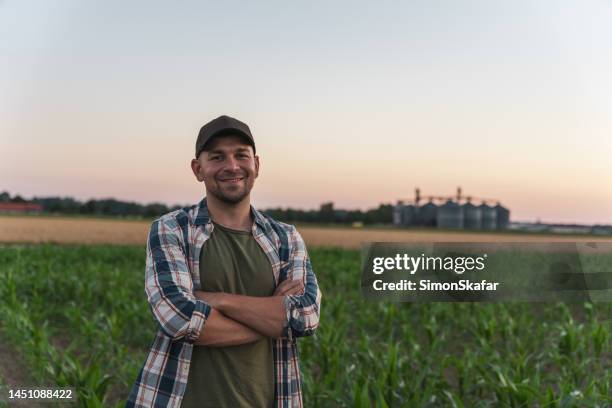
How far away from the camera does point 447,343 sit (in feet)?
25.5

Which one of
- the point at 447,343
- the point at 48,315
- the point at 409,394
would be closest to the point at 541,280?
the point at 447,343

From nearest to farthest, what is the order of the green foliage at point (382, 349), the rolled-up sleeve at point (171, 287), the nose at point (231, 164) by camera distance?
the rolled-up sleeve at point (171, 287)
the nose at point (231, 164)
the green foliage at point (382, 349)

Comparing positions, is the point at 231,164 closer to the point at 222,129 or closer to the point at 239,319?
the point at 222,129

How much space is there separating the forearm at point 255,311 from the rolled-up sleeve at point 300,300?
1.5 inches

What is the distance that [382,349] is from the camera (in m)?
7.05

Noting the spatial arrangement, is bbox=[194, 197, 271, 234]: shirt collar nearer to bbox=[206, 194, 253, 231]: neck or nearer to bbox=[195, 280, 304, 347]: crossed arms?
bbox=[206, 194, 253, 231]: neck

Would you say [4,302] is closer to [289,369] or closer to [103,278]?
[103,278]

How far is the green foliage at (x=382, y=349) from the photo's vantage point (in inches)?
174

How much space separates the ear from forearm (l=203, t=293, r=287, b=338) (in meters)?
0.54

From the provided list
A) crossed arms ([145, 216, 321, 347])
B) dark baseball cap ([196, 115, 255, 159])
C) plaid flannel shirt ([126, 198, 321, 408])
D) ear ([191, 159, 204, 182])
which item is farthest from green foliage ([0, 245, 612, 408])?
dark baseball cap ([196, 115, 255, 159])

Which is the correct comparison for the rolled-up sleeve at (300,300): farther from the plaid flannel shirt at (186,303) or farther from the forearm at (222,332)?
the forearm at (222,332)

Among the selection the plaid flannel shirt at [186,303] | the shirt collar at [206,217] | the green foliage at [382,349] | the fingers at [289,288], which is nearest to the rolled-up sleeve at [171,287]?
the plaid flannel shirt at [186,303]

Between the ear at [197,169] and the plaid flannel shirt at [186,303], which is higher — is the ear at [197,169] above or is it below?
above

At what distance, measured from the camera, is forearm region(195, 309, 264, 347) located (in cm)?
215
